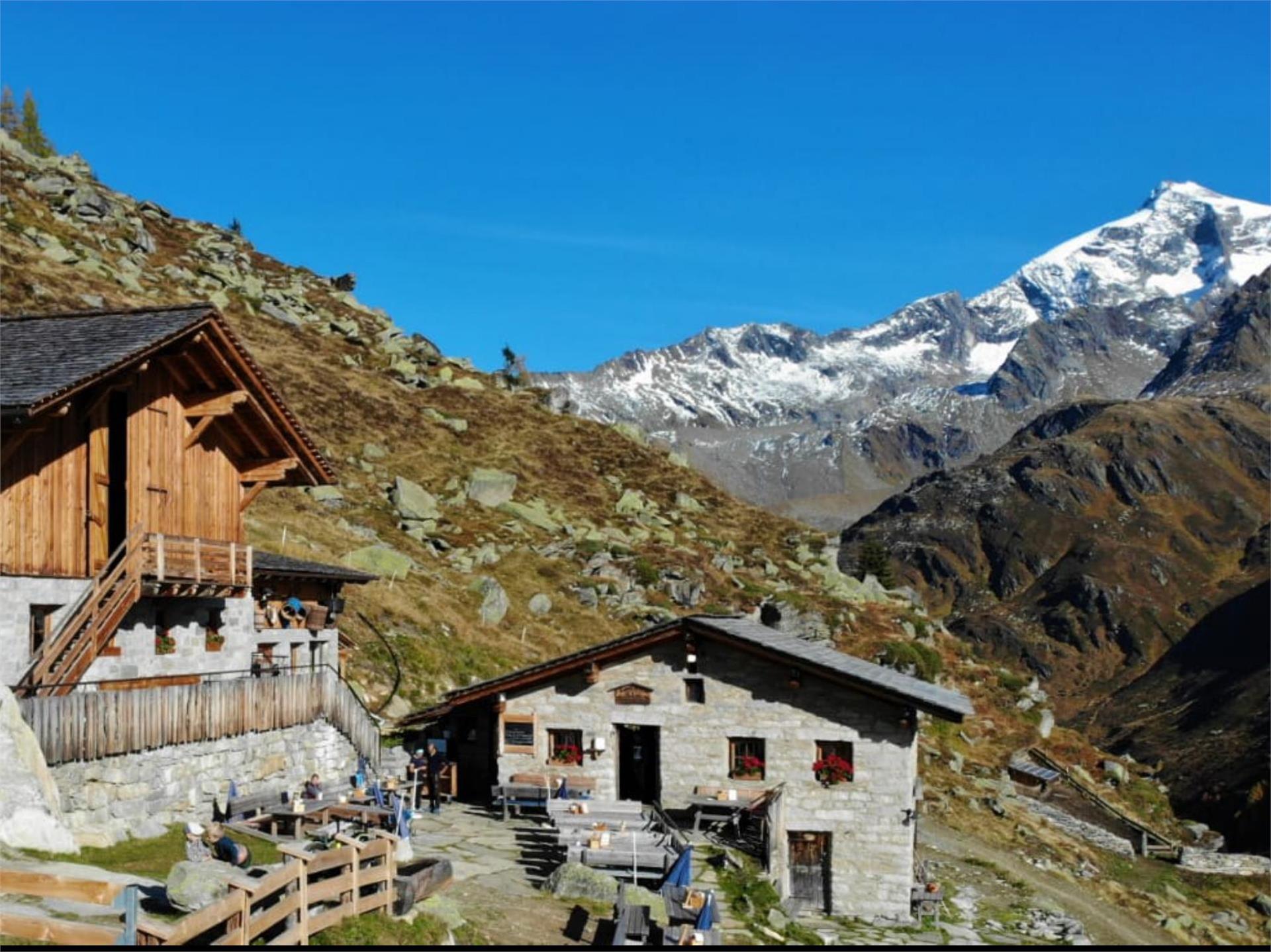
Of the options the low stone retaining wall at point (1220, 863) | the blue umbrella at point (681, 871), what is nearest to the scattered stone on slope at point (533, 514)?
the low stone retaining wall at point (1220, 863)

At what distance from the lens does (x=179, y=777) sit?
2488 cm

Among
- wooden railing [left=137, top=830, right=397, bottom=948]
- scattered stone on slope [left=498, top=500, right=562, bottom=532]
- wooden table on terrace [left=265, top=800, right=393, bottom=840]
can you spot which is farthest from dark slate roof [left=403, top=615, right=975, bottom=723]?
scattered stone on slope [left=498, top=500, right=562, bottom=532]

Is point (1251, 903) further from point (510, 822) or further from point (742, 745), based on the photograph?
point (510, 822)

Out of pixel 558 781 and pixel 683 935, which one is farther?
pixel 558 781

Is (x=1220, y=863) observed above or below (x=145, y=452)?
below

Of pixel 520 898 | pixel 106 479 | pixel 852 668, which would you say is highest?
pixel 106 479

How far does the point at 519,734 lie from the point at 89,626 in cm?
1193

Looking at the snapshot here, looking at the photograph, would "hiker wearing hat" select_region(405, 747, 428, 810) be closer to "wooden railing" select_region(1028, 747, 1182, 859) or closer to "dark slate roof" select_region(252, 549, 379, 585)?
"dark slate roof" select_region(252, 549, 379, 585)

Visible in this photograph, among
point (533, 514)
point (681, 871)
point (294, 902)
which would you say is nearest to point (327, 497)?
point (533, 514)

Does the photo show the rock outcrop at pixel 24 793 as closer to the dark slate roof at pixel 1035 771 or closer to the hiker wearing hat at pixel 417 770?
the hiker wearing hat at pixel 417 770

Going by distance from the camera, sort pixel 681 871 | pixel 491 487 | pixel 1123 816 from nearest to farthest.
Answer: pixel 681 871 → pixel 1123 816 → pixel 491 487

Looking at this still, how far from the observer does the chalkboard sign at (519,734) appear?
3347 centimetres

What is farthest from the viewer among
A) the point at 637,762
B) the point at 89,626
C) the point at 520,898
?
the point at 637,762

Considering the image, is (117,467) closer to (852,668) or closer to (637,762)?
(637,762)
